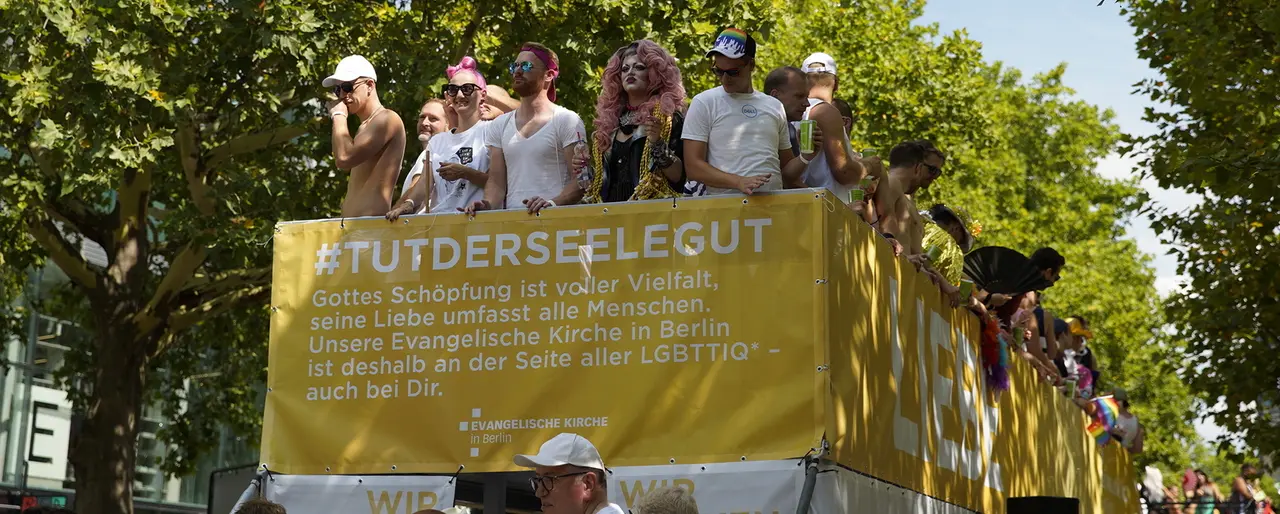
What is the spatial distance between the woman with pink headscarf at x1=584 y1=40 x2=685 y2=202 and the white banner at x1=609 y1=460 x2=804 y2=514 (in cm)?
120

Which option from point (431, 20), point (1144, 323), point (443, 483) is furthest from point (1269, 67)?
point (1144, 323)

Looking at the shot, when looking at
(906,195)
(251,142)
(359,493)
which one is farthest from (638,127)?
(251,142)

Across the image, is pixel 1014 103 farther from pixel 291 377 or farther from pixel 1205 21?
pixel 291 377

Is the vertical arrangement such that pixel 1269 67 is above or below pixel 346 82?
above

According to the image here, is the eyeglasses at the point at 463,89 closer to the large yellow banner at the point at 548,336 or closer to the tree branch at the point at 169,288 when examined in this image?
the large yellow banner at the point at 548,336

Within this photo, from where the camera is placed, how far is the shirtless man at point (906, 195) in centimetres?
816

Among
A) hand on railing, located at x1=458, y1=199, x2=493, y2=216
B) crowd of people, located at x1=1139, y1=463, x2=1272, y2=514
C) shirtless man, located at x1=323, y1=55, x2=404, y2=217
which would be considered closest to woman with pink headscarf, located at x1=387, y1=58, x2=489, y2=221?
shirtless man, located at x1=323, y1=55, x2=404, y2=217

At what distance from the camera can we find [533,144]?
7398 mm

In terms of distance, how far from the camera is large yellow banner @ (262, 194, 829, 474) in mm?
6375

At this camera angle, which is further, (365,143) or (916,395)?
(365,143)

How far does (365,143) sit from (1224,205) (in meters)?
12.0

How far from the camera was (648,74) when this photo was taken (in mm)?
7062

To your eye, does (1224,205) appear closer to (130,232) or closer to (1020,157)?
(130,232)

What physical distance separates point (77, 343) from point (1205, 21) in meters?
13.6
